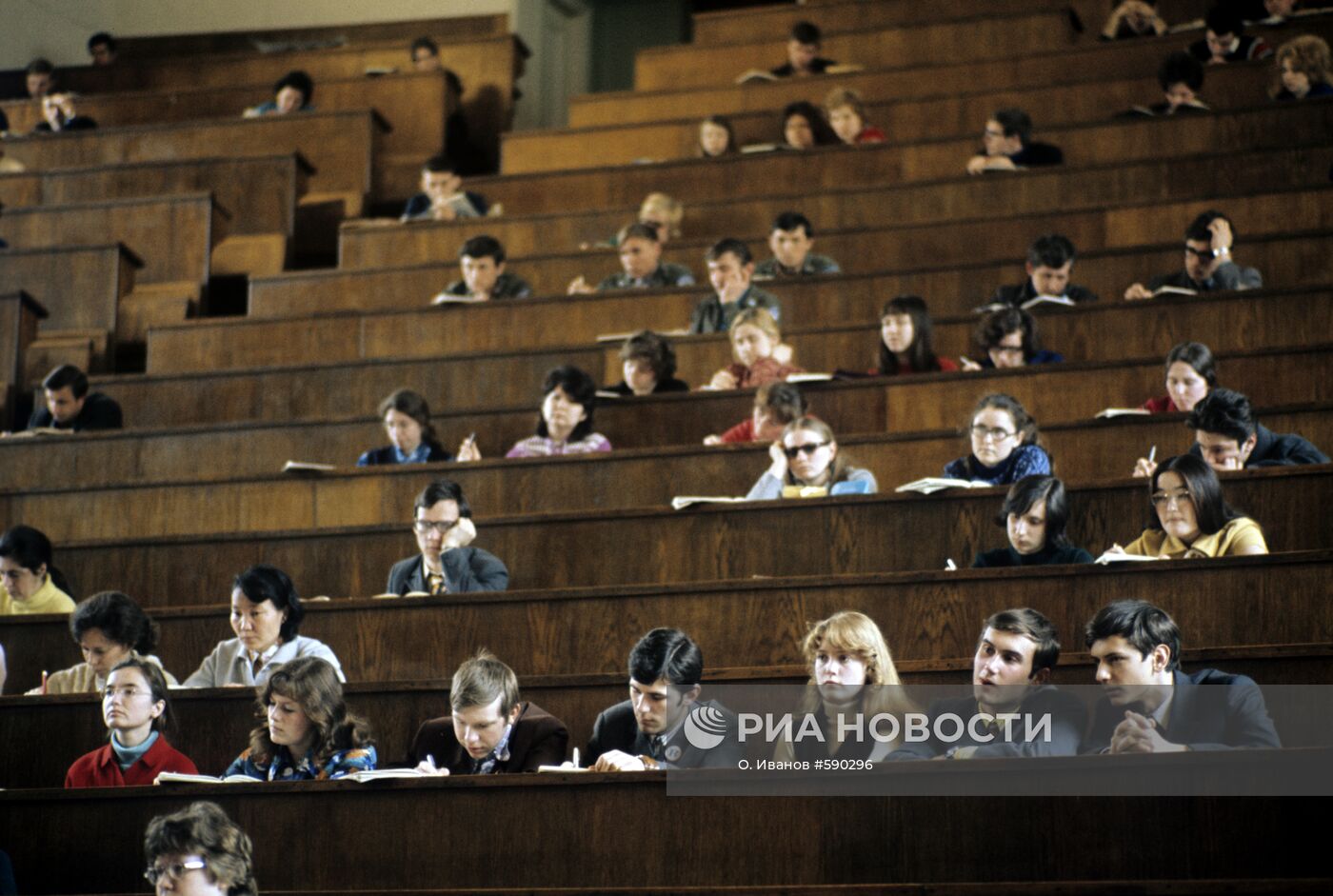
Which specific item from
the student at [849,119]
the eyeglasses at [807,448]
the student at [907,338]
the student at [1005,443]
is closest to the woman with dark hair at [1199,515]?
the student at [1005,443]

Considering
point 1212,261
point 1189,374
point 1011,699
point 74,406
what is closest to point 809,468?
point 1189,374

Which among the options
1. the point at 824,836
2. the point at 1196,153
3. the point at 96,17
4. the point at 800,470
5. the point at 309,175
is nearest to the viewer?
the point at 824,836

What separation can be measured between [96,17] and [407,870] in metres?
4.20

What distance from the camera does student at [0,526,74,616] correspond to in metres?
2.64

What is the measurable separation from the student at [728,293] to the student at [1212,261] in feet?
2.23

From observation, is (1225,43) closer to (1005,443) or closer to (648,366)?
(648,366)

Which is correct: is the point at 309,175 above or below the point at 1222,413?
above

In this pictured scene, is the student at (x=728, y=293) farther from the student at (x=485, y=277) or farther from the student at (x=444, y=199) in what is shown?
the student at (x=444, y=199)

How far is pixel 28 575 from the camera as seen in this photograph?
2645 millimetres

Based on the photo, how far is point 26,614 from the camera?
2.59 meters

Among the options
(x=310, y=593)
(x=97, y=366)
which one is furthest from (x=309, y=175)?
(x=310, y=593)

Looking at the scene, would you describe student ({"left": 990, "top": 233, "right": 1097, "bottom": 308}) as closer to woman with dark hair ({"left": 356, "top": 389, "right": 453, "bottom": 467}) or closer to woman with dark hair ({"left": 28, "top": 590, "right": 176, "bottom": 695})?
woman with dark hair ({"left": 356, "top": 389, "right": 453, "bottom": 467})

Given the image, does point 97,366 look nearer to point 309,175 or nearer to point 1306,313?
point 309,175

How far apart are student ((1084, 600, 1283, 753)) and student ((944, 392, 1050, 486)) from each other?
2.34ft
